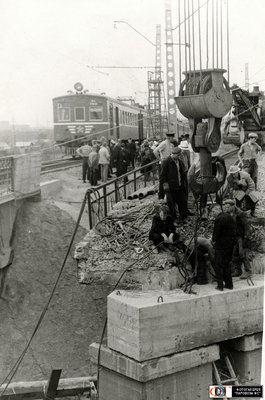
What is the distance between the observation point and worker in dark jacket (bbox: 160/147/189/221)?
11.5 m

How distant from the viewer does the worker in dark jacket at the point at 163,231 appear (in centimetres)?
1063

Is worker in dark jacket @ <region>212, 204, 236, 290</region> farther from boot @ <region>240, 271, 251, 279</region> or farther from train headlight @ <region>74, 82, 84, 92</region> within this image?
train headlight @ <region>74, 82, 84, 92</region>

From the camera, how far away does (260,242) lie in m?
11.8

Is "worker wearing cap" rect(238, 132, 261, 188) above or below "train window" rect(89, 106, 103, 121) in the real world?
below

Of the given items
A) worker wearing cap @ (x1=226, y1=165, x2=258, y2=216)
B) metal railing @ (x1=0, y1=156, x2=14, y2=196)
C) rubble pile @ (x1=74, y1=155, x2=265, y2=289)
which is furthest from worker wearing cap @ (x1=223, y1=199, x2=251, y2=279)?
metal railing @ (x1=0, y1=156, x2=14, y2=196)

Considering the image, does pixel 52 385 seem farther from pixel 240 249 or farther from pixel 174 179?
pixel 174 179

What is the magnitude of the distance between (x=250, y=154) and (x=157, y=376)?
243 inches

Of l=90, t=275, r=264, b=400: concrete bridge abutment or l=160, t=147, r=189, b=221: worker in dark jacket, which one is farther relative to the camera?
l=160, t=147, r=189, b=221: worker in dark jacket

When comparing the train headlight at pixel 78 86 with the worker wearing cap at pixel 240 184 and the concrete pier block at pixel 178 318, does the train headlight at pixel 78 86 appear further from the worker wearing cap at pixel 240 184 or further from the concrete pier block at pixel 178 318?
the concrete pier block at pixel 178 318

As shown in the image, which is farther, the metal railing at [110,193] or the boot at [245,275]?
the metal railing at [110,193]

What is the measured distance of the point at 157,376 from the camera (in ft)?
A: 31.6

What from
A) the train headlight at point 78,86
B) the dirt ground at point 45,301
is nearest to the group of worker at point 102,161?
the dirt ground at point 45,301

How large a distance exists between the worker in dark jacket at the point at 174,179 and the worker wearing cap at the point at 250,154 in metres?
2.37

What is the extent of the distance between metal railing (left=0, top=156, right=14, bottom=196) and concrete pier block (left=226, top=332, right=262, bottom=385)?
30.6ft
